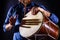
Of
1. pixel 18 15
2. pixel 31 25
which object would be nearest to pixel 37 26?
pixel 31 25

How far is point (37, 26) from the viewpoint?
1.58m

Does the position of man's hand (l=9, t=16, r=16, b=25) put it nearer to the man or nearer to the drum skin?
the man

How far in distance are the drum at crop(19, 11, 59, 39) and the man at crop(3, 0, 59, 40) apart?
0.09ft

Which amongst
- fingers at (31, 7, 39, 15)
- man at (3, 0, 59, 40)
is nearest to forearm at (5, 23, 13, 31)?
man at (3, 0, 59, 40)

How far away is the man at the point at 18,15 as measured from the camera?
160 cm

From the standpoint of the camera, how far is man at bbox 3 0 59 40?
1.60 meters

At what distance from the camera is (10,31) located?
1625 mm

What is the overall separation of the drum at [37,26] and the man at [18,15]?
0.03 m

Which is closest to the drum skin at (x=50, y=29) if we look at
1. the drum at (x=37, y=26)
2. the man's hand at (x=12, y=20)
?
the drum at (x=37, y=26)

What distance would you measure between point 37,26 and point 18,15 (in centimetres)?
17

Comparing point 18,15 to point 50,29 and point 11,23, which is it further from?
point 50,29

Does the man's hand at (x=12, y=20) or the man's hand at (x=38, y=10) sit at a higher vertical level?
the man's hand at (x=38, y=10)

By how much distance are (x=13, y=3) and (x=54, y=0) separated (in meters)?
0.30

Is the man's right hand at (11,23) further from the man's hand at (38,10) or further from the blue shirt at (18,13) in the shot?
Result: the man's hand at (38,10)
